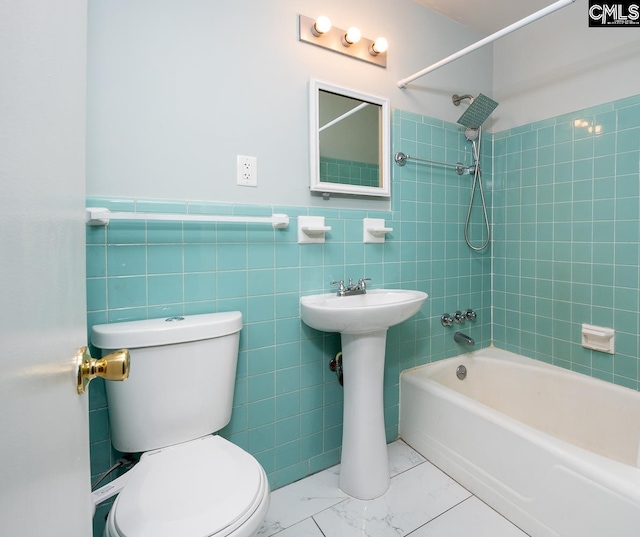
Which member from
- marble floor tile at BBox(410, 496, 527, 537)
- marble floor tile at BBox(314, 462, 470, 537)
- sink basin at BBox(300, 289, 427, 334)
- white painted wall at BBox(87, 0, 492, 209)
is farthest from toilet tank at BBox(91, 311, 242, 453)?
marble floor tile at BBox(410, 496, 527, 537)

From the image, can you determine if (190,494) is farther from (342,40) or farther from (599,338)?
(599,338)

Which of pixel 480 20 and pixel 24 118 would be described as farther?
pixel 480 20

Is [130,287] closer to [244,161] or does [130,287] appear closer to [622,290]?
[244,161]

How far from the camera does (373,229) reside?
5.48ft

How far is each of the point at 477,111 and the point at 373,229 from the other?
0.93 metres

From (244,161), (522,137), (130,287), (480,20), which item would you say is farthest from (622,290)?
(130,287)

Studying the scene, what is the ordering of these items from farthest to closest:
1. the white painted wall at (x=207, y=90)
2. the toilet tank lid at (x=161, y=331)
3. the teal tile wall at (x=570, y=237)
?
the teal tile wall at (x=570, y=237) < the white painted wall at (x=207, y=90) < the toilet tank lid at (x=161, y=331)

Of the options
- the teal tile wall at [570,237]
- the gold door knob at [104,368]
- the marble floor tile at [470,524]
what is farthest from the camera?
the teal tile wall at [570,237]

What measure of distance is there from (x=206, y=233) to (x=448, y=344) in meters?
1.53

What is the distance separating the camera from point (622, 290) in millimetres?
1634

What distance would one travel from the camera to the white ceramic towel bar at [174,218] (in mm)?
1080

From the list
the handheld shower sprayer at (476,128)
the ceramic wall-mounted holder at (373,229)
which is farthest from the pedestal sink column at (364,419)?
the handheld shower sprayer at (476,128)

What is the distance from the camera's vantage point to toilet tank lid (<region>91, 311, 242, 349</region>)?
104 cm

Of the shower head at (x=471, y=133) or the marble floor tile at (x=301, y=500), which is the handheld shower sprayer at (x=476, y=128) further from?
the marble floor tile at (x=301, y=500)
